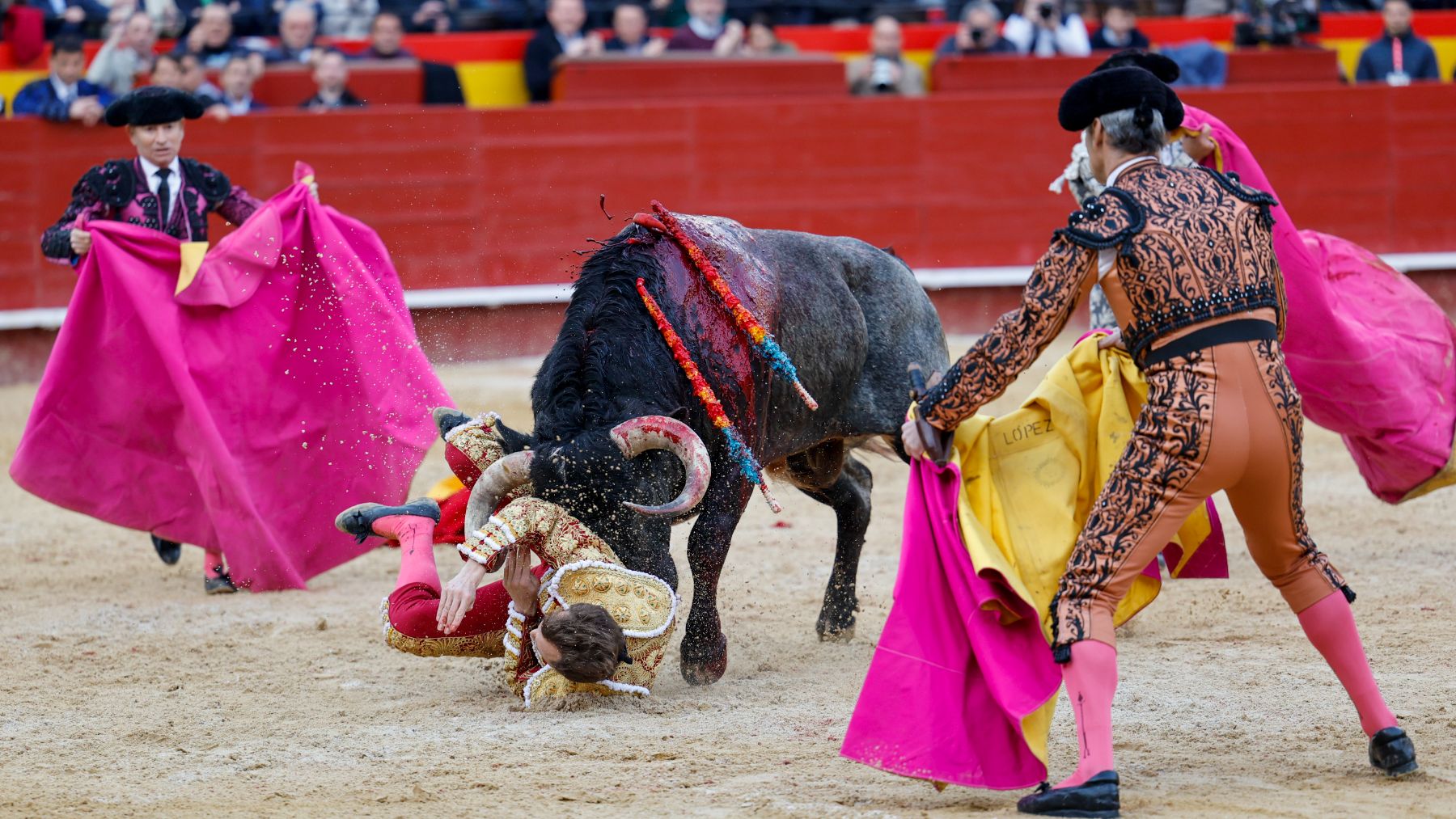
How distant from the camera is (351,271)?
5500mm

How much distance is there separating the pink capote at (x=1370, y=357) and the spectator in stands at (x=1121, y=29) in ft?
19.3

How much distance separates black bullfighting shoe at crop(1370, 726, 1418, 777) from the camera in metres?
3.19

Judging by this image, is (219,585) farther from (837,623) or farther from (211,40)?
(211,40)

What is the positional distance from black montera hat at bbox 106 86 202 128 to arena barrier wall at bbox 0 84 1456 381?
4005 millimetres

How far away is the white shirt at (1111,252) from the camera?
3.03 m

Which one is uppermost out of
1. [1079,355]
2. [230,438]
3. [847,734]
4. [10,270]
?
[1079,355]

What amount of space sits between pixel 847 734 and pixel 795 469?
1.78 meters

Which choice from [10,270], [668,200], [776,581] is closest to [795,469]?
[776,581]

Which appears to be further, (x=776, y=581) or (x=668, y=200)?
(x=668, y=200)

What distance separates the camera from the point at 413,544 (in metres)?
4.18

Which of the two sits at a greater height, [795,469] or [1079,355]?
[1079,355]

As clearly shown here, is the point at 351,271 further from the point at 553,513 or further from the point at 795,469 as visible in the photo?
the point at 553,513

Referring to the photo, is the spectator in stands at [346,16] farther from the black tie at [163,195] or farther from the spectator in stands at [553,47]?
the black tie at [163,195]

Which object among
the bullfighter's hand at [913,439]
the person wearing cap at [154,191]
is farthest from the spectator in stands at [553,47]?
the bullfighter's hand at [913,439]
